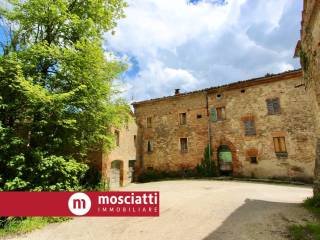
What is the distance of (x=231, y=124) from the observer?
802 inches

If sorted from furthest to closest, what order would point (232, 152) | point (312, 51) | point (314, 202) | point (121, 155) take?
point (232, 152) < point (121, 155) < point (312, 51) < point (314, 202)

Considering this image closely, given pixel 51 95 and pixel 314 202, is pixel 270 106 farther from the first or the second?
pixel 51 95

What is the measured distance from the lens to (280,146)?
1808 cm

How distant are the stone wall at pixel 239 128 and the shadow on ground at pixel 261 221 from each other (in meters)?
9.23

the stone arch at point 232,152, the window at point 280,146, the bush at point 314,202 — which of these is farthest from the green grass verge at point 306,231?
the stone arch at point 232,152

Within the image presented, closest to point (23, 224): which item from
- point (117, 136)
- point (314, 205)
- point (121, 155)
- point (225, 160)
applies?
point (117, 136)

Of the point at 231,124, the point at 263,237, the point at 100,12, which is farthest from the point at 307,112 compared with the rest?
the point at 100,12

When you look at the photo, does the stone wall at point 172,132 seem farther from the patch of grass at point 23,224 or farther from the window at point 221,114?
the patch of grass at point 23,224

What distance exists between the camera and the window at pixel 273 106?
18594 millimetres

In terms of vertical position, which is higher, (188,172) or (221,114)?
(221,114)

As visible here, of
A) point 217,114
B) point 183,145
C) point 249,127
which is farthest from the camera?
point 183,145

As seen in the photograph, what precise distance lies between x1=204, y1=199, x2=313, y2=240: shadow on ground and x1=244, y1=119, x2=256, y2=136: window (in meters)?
10.3

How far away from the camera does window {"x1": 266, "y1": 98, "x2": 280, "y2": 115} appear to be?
18594 mm

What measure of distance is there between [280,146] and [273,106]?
3.29 metres
